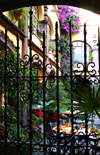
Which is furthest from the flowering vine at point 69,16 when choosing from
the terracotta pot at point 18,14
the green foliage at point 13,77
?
the green foliage at point 13,77

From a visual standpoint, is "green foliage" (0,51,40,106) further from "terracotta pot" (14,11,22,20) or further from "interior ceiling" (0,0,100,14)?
"terracotta pot" (14,11,22,20)

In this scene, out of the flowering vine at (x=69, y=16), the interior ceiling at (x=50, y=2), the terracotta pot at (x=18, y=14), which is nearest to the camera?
the interior ceiling at (x=50, y=2)

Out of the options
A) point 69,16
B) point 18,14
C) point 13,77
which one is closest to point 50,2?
point 13,77

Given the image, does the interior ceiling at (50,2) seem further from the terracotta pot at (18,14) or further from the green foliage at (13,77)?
the terracotta pot at (18,14)

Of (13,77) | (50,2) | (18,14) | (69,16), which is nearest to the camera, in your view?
(50,2)

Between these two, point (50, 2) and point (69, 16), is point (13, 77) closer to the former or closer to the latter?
Answer: point (50, 2)

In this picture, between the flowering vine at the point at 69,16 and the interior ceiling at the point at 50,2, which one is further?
the flowering vine at the point at 69,16

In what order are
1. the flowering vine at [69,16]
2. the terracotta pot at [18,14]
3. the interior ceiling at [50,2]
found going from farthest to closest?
the flowering vine at [69,16]
the terracotta pot at [18,14]
the interior ceiling at [50,2]

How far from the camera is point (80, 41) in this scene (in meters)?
16.6

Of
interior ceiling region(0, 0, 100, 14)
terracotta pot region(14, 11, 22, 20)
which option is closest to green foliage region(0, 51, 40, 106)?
interior ceiling region(0, 0, 100, 14)

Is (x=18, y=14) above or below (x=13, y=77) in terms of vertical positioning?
above

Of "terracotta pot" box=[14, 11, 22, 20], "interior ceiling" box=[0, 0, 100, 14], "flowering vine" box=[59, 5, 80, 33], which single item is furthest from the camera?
"flowering vine" box=[59, 5, 80, 33]

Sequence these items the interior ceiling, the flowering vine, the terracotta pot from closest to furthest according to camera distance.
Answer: the interior ceiling < the terracotta pot < the flowering vine

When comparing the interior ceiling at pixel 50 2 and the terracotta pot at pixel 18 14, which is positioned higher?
the terracotta pot at pixel 18 14
